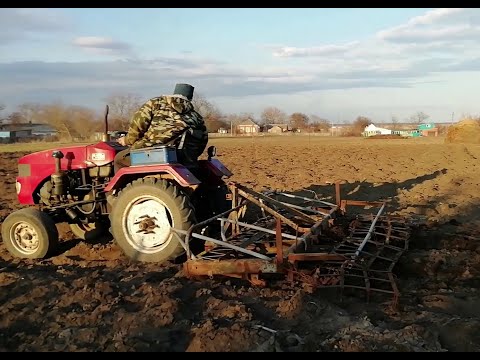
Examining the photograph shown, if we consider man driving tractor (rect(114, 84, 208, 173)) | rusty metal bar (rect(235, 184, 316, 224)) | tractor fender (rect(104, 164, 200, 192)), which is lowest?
rusty metal bar (rect(235, 184, 316, 224))

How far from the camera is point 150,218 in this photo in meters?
5.37

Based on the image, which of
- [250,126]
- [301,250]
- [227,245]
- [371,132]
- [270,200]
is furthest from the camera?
[250,126]

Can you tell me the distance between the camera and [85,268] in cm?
507

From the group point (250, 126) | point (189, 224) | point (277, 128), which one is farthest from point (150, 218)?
point (277, 128)

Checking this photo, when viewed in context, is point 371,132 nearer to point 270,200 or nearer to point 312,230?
point 270,200

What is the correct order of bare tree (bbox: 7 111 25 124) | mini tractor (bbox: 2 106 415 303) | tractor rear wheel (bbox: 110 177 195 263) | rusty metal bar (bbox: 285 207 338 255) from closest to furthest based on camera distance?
1. mini tractor (bbox: 2 106 415 303)
2. rusty metal bar (bbox: 285 207 338 255)
3. tractor rear wheel (bbox: 110 177 195 263)
4. bare tree (bbox: 7 111 25 124)

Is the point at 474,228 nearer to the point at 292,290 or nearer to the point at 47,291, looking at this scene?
the point at 292,290

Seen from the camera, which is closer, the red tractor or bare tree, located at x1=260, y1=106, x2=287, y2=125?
the red tractor

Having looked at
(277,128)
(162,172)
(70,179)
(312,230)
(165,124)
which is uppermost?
(277,128)

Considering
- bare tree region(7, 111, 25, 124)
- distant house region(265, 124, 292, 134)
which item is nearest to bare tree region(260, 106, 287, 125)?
distant house region(265, 124, 292, 134)

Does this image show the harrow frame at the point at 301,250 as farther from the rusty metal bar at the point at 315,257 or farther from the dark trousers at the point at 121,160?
the dark trousers at the point at 121,160

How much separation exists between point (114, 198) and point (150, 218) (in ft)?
1.82

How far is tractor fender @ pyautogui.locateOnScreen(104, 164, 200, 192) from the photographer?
17.1 ft

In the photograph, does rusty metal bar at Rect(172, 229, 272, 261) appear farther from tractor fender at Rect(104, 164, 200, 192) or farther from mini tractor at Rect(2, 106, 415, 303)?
tractor fender at Rect(104, 164, 200, 192)
